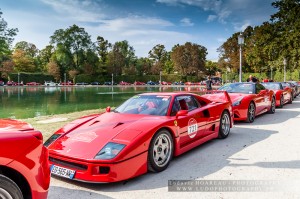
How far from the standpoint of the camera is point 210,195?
378cm

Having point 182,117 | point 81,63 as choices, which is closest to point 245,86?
point 182,117

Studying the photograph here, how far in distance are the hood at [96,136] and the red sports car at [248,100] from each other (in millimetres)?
5102

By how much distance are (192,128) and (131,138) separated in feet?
5.76

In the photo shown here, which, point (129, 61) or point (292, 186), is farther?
point (129, 61)

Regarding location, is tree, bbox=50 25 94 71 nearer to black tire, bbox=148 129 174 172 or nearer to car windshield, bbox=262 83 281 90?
car windshield, bbox=262 83 281 90

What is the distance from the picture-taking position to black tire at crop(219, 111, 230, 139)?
6952mm

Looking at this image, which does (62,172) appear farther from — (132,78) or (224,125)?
(132,78)

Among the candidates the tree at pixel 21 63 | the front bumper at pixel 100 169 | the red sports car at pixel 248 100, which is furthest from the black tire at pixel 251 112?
the tree at pixel 21 63

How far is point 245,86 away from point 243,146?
16.4 feet

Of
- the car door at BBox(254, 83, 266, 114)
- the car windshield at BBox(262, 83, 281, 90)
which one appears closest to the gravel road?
the car door at BBox(254, 83, 266, 114)

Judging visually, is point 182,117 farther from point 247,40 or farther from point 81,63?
point 81,63

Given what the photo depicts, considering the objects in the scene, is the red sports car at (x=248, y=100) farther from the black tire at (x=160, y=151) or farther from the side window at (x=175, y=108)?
the black tire at (x=160, y=151)

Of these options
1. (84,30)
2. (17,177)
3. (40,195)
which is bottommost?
(40,195)

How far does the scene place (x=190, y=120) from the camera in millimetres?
5500
